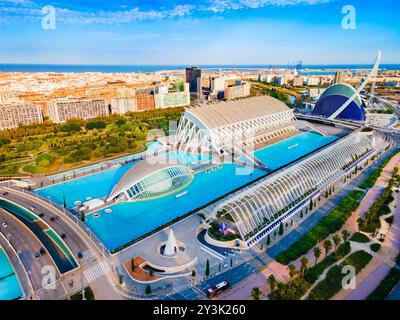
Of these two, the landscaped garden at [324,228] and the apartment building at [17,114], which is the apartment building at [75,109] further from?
the landscaped garden at [324,228]

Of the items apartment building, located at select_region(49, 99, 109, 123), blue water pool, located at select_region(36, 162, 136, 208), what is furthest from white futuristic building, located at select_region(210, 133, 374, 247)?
apartment building, located at select_region(49, 99, 109, 123)

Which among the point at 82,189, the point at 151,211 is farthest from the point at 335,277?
the point at 82,189

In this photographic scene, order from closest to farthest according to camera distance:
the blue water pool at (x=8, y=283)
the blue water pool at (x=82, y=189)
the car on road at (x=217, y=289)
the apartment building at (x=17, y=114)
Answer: the car on road at (x=217, y=289) → the blue water pool at (x=8, y=283) → the blue water pool at (x=82, y=189) → the apartment building at (x=17, y=114)

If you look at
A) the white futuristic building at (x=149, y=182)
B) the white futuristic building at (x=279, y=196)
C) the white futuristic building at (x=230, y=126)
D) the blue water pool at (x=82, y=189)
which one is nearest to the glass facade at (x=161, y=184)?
the white futuristic building at (x=149, y=182)

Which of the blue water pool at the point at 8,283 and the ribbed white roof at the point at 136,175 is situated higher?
the ribbed white roof at the point at 136,175
